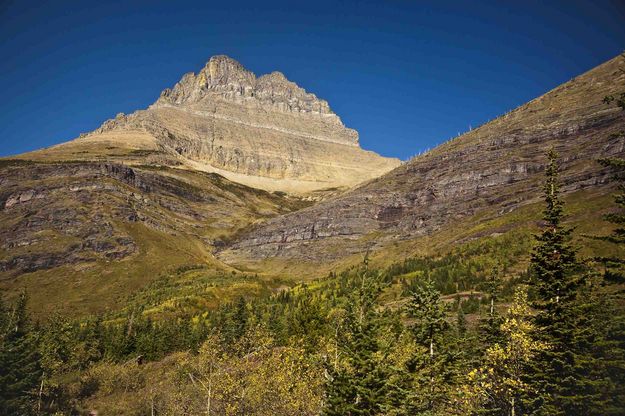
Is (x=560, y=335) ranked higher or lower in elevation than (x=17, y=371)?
higher

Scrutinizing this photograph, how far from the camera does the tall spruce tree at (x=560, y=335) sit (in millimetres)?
36688

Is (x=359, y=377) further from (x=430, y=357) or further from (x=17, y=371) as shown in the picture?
(x=17, y=371)

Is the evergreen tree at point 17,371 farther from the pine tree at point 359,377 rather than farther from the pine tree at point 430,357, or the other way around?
the pine tree at point 430,357

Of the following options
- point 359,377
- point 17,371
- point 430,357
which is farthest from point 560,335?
point 17,371

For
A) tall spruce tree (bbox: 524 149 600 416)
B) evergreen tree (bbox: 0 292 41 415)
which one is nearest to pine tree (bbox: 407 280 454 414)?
tall spruce tree (bbox: 524 149 600 416)

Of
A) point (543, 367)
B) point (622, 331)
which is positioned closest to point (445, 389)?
point (543, 367)

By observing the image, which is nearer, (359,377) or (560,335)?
(560,335)

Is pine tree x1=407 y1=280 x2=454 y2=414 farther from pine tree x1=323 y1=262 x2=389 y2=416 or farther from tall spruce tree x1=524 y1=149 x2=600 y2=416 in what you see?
tall spruce tree x1=524 y1=149 x2=600 y2=416

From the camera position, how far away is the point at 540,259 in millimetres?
42281

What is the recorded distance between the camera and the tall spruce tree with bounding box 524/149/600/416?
36.7 m

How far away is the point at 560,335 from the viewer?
Result: 39125mm

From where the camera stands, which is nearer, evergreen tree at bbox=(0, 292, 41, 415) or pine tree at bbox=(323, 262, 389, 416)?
pine tree at bbox=(323, 262, 389, 416)

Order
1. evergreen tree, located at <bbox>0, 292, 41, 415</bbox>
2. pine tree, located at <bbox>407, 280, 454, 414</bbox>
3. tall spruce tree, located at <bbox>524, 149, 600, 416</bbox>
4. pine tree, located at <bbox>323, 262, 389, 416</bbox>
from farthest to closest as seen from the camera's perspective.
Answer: evergreen tree, located at <bbox>0, 292, 41, 415</bbox>
pine tree, located at <bbox>323, 262, 389, 416</bbox>
pine tree, located at <bbox>407, 280, 454, 414</bbox>
tall spruce tree, located at <bbox>524, 149, 600, 416</bbox>

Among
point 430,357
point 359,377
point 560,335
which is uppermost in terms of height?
point 560,335
